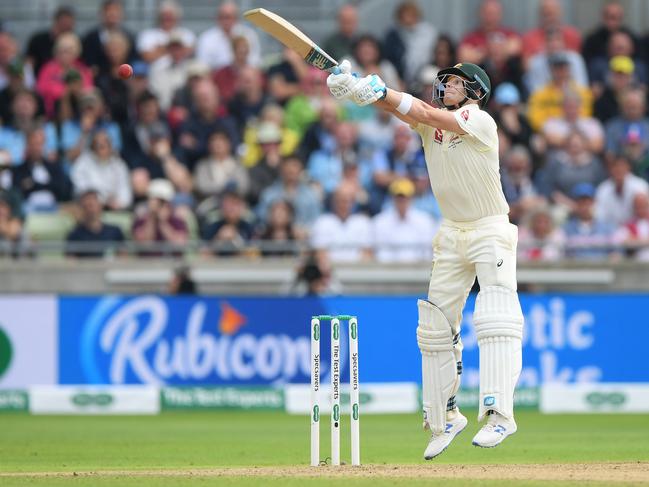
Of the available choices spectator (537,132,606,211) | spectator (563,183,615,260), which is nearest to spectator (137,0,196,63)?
spectator (537,132,606,211)

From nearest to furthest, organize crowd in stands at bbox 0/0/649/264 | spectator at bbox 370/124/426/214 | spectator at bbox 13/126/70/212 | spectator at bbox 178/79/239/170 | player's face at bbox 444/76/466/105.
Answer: player's face at bbox 444/76/466/105 < crowd in stands at bbox 0/0/649/264 < spectator at bbox 13/126/70/212 < spectator at bbox 370/124/426/214 < spectator at bbox 178/79/239/170

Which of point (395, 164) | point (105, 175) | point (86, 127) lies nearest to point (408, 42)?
point (395, 164)

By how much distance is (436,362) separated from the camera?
26.5 feet

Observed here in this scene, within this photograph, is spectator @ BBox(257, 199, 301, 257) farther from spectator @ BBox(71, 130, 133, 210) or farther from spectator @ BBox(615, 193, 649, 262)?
spectator @ BBox(615, 193, 649, 262)

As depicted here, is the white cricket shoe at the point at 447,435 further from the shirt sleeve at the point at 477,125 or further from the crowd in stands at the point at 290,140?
the crowd in stands at the point at 290,140

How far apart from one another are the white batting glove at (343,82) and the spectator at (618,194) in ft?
25.5

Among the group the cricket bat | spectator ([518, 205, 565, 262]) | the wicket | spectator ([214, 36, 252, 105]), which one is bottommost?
the wicket

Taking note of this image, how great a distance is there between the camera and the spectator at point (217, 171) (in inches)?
600

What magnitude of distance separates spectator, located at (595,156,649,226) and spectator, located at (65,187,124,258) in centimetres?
494

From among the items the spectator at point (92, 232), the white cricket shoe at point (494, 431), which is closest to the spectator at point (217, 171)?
the spectator at point (92, 232)

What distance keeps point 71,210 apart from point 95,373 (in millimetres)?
1923

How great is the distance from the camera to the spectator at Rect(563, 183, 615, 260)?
14695 millimetres

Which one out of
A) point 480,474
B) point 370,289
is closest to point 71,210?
point 370,289

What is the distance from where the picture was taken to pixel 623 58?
651 inches
